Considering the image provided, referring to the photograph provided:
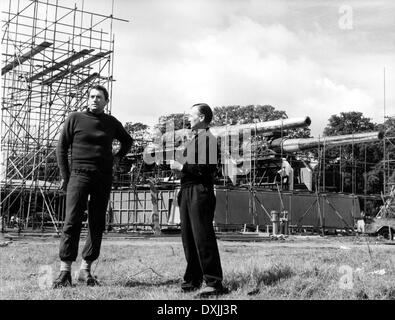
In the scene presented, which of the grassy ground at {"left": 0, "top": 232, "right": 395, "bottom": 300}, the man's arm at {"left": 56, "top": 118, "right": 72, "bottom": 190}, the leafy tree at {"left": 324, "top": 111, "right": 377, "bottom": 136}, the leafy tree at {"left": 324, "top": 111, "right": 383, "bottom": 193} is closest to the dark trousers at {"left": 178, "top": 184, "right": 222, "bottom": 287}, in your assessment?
the grassy ground at {"left": 0, "top": 232, "right": 395, "bottom": 300}

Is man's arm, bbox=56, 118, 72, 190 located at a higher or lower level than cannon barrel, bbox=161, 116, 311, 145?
lower

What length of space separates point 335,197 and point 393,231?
19.0ft

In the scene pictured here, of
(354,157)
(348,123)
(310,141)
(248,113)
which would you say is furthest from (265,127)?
(248,113)

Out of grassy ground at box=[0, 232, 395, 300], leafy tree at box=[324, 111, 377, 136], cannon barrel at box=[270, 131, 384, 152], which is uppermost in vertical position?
leafy tree at box=[324, 111, 377, 136]

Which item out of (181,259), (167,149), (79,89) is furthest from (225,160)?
(181,259)

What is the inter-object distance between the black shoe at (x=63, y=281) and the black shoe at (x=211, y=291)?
1.34m

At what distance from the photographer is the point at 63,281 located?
5613mm

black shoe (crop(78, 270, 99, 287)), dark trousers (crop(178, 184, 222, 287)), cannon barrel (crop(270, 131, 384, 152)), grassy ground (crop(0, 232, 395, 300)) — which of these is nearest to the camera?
grassy ground (crop(0, 232, 395, 300))

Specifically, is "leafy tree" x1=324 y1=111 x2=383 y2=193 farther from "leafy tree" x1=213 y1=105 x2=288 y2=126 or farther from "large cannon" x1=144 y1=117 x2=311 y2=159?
"large cannon" x1=144 y1=117 x2=311 y2=159

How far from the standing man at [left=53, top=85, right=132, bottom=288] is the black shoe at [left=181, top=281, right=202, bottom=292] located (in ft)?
2.96

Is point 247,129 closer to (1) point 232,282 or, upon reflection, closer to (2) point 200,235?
(1) point 232,282

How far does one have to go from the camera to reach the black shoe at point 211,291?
4.98 meters

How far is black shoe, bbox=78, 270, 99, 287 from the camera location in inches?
226

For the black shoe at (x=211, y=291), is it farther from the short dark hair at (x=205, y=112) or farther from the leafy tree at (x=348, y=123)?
the leafy tree at (x=348, y=123)
